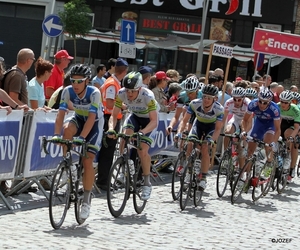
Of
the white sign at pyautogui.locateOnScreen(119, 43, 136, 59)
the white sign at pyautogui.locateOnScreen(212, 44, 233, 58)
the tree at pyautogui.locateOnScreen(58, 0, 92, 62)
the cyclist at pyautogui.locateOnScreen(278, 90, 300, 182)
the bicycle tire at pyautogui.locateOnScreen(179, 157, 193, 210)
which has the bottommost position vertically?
the bicycle tire at pyautogui.locateOnScreen(179, 157, 193, 210)

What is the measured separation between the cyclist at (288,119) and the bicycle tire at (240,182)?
213 cm

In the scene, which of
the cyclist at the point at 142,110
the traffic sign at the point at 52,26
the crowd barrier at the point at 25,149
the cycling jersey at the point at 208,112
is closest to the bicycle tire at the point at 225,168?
the cycling jersey at the point at 208,112

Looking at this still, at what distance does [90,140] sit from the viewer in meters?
10.3

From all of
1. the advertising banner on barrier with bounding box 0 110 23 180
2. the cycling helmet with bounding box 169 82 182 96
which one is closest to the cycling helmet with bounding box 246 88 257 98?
the cycling helmet with bounding box 169 82 182 96

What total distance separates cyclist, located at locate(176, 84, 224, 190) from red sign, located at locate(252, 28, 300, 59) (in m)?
11.1

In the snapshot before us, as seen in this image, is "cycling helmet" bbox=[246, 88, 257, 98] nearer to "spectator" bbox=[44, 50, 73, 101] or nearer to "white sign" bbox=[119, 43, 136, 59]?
"white sign" bbox=[119, 43, 136, 59]

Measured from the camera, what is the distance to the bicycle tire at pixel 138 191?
451 inches

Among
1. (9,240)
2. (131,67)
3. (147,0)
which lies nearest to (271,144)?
(9,240)

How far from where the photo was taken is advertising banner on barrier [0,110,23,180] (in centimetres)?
1084

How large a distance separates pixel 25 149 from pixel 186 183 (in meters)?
2.46

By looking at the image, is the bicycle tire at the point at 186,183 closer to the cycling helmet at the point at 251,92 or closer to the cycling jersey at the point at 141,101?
the cycling jersey at the point at 141,101

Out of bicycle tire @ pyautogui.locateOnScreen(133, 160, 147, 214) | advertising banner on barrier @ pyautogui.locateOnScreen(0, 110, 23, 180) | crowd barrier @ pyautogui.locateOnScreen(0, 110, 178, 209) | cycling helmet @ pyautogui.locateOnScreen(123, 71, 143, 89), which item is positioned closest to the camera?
advertising banner on barrier @ pyautogui.locateOnScreen(0, 110, 23, 180)

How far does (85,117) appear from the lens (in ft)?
34.7

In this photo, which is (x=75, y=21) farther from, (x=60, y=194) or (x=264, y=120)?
(x=60, y=194)
